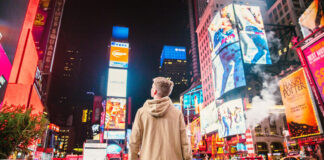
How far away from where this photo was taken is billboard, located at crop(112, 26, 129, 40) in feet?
158

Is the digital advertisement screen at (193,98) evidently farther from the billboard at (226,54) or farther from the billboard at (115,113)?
the billboard at (115,113)

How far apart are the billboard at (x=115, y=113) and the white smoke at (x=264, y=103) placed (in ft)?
78.2

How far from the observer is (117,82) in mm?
41469

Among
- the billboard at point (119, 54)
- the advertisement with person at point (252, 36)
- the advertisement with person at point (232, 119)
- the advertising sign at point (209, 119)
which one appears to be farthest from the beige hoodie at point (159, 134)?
the billboard at point (119, 54)

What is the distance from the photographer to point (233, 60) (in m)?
32.7

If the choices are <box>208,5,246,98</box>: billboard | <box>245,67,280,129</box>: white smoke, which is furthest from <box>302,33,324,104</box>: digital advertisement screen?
<box>245,67,280,129</box>: white smoke

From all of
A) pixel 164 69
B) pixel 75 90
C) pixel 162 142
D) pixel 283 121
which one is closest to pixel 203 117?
pixel 283 121

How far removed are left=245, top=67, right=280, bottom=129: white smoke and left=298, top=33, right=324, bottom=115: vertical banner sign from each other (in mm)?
25032

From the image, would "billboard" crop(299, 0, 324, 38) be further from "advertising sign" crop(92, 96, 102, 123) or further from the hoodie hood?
"advertising sign" crop(92, 96, 102, 123)

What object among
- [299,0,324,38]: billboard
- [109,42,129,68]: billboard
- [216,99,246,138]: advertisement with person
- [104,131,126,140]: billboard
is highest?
[109,42,129,68]: billboard

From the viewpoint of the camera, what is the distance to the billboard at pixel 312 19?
16.3 metres

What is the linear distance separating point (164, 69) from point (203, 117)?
98043 mm

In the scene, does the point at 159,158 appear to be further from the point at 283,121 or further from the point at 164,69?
the point at 164,69

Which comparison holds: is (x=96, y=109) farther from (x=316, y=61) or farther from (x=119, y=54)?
(x=316, y=61)
